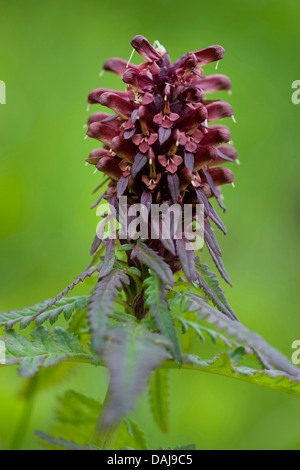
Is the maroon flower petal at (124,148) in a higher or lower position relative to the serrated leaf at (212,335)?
higher

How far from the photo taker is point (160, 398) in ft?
5.08

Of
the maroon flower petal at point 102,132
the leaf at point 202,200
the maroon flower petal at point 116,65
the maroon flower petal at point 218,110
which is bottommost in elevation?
the leaf at point 202,200

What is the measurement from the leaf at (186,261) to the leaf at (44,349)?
0.30 m

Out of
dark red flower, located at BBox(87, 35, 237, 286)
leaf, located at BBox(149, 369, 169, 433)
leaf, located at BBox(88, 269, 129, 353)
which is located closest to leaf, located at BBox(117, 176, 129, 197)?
dark red flower, located at BBox(87, 35, 237, 286)

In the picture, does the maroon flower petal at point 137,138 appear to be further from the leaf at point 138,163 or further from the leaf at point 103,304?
the leaf at point 103,304

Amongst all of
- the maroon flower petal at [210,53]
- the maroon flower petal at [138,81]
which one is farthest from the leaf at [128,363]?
the maroon flower petal at [210,53]

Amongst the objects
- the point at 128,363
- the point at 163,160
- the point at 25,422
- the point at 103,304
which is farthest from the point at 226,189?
the point at 128,363

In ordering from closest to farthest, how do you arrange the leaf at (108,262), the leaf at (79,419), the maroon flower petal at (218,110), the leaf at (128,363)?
the leaf at (128,363) → the leaf at (108,262) → the maroon flower petal at (218,110) → the leaf at (79,419)

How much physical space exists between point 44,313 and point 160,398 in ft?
1.87

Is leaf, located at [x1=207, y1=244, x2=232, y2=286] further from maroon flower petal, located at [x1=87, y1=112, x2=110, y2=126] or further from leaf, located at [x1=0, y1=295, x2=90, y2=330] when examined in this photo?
maroon flower petal, located at [x1=87, y1=112, x2=110, y2=126]

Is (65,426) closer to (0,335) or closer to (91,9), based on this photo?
(0,335)

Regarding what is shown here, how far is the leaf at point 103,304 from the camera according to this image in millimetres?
896

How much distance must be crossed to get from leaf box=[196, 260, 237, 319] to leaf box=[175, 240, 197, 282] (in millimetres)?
37

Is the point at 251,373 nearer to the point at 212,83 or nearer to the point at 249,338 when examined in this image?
the point at 249,338
